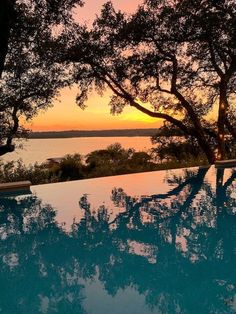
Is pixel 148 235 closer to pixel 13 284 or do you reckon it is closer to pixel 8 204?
pixel 13 284

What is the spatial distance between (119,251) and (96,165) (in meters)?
15.8

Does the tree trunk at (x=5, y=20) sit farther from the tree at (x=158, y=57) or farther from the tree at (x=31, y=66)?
the tree at (x=158, y=57)

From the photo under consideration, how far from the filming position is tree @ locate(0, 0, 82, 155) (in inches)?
482

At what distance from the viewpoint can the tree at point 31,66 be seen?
1224 centimetres

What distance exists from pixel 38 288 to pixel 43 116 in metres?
11.9

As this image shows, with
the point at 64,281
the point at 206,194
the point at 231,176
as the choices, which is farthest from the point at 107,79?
the point at 64,281

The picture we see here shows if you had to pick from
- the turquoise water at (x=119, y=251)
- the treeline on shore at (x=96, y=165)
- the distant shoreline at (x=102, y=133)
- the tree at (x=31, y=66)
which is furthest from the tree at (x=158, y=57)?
the distant shoreline at (x=102, y=133)

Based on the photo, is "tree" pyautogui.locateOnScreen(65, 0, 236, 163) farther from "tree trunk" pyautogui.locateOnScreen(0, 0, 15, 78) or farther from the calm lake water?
"tree trunk" pyautogui.locateOnScreen(0, 0, 15, 78)

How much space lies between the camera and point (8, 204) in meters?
9.65

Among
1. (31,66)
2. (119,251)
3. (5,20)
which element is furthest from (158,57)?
(119,251)

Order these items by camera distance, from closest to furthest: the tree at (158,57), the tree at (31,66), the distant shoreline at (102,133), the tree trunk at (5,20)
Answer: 1. the tree trunk at (5,20)
2. the tree at (31,66)
3. the tree at (158,57)
4. the distant shoreline at (102,133)

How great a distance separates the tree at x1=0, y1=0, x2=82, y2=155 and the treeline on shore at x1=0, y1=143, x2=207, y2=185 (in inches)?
42.5

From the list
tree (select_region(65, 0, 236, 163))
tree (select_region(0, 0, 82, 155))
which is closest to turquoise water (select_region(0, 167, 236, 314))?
tree (select_region(0, 0, 82, 155))

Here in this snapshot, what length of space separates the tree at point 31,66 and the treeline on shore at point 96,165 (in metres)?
1.08
